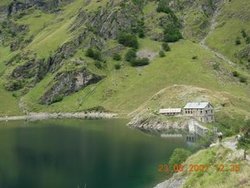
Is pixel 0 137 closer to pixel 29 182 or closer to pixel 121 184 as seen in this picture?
pixel 29 182

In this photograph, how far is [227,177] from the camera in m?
70.2

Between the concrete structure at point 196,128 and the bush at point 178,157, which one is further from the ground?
the concrete structure at point 196,128

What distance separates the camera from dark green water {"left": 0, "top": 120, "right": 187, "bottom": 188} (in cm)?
11462

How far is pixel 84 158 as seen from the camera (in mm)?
141625

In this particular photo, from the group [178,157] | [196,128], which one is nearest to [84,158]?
[178,157]

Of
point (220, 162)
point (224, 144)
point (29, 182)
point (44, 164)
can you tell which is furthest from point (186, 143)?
point (220, 162)

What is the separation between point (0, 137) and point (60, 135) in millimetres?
24128

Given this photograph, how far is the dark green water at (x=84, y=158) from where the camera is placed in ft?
376
